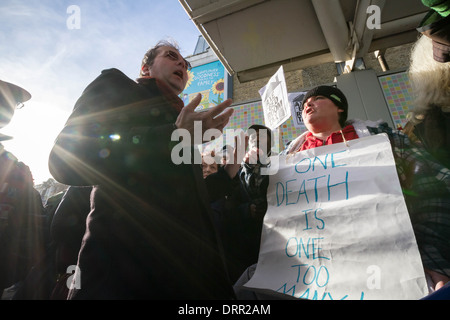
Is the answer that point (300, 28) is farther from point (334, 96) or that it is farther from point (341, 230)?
point (341, 230)

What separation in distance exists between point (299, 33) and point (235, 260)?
78.2 inches

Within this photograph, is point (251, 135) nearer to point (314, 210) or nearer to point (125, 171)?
point (314, 210)

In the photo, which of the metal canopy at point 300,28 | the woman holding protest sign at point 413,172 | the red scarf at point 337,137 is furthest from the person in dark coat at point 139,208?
the metal canopy at point 300,28

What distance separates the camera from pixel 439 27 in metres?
0.85

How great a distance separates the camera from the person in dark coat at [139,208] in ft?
2.08

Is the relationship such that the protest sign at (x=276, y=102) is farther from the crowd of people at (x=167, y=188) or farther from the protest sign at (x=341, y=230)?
the protest sign at (x=341, y=230)

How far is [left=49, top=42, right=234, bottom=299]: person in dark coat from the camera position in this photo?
63 centimetres

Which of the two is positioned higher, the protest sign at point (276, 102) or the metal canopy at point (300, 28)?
the metal canopy at point (300, 28)

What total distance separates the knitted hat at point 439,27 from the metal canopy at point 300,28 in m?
1.04

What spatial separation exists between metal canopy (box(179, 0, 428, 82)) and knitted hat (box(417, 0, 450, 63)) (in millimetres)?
1037

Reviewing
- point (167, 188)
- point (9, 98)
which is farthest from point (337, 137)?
point (9, 98)

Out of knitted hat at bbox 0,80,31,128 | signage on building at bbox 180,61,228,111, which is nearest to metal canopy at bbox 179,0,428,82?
knitted hat at bbox 0,80,31,128

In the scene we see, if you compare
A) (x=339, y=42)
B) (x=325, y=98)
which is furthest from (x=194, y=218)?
(x=339, y=42)
